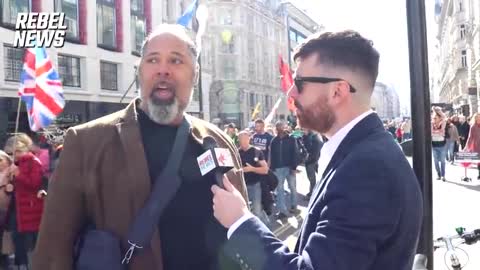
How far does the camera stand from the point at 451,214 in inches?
332

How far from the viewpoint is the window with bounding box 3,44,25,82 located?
20922mm

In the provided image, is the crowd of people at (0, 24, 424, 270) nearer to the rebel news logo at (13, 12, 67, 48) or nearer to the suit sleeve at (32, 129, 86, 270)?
the suit sleeve at (32, 129, 86, 270)

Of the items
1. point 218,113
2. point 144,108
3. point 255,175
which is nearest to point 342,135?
point 144,108

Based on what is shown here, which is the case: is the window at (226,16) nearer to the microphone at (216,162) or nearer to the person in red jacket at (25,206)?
the person in red jacket at (25,206)

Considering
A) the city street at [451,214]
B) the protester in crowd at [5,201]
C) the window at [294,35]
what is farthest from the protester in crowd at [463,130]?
the window at [294,35]

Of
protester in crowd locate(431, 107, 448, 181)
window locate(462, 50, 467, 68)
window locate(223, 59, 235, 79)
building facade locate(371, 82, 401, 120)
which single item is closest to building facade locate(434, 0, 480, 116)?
window locate(462, 50, 467, 68)

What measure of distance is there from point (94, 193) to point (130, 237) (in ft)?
0.81

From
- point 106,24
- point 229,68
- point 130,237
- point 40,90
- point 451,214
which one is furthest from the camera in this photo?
point 229,68

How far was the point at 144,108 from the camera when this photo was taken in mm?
2498

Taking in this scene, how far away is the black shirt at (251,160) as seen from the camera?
27.2 feet

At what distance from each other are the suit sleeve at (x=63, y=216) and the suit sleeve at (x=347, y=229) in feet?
2.93

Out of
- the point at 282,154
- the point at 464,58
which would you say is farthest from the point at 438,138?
the point at 464,58

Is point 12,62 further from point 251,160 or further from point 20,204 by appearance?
point 20,204

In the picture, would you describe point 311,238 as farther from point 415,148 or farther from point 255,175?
point 255,175
